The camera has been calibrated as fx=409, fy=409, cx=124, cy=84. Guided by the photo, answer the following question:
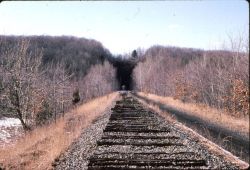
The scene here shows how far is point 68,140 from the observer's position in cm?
1288

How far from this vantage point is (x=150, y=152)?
10570mm

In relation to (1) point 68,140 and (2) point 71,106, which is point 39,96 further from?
(2) point 71,106

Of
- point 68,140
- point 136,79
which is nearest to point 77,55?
point 136,79

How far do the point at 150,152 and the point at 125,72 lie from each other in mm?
99625

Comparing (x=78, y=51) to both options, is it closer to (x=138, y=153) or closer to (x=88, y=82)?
(x=88, y=82)

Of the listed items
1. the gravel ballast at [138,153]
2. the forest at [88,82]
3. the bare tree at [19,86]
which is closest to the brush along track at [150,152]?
the gravel ballast at [138,153]

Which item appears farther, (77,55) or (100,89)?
(77,55)

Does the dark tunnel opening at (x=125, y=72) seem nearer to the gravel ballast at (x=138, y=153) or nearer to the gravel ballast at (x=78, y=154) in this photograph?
the gravel ballast at (x=138, y=153)

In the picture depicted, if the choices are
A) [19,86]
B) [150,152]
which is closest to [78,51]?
[19,86]

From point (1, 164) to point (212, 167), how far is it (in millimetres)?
4863

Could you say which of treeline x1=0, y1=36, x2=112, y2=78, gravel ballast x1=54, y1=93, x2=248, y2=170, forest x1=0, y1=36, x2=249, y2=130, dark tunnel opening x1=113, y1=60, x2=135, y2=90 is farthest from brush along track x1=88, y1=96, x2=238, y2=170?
treeline x1=0, y1=36, x2=112, y2=78

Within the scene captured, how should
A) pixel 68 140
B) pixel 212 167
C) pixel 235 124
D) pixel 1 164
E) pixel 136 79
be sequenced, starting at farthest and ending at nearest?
pixel 136 79 → pixel 235 124 → pixel 68 140 → pixel 1 164 → pixel 212 167

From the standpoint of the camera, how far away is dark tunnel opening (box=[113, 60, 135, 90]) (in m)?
106

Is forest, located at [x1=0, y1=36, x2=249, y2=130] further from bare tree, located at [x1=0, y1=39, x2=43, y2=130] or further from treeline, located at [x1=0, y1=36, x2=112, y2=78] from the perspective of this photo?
treeline, located at [x1=0, y1=36, x2=112, y2=78]
